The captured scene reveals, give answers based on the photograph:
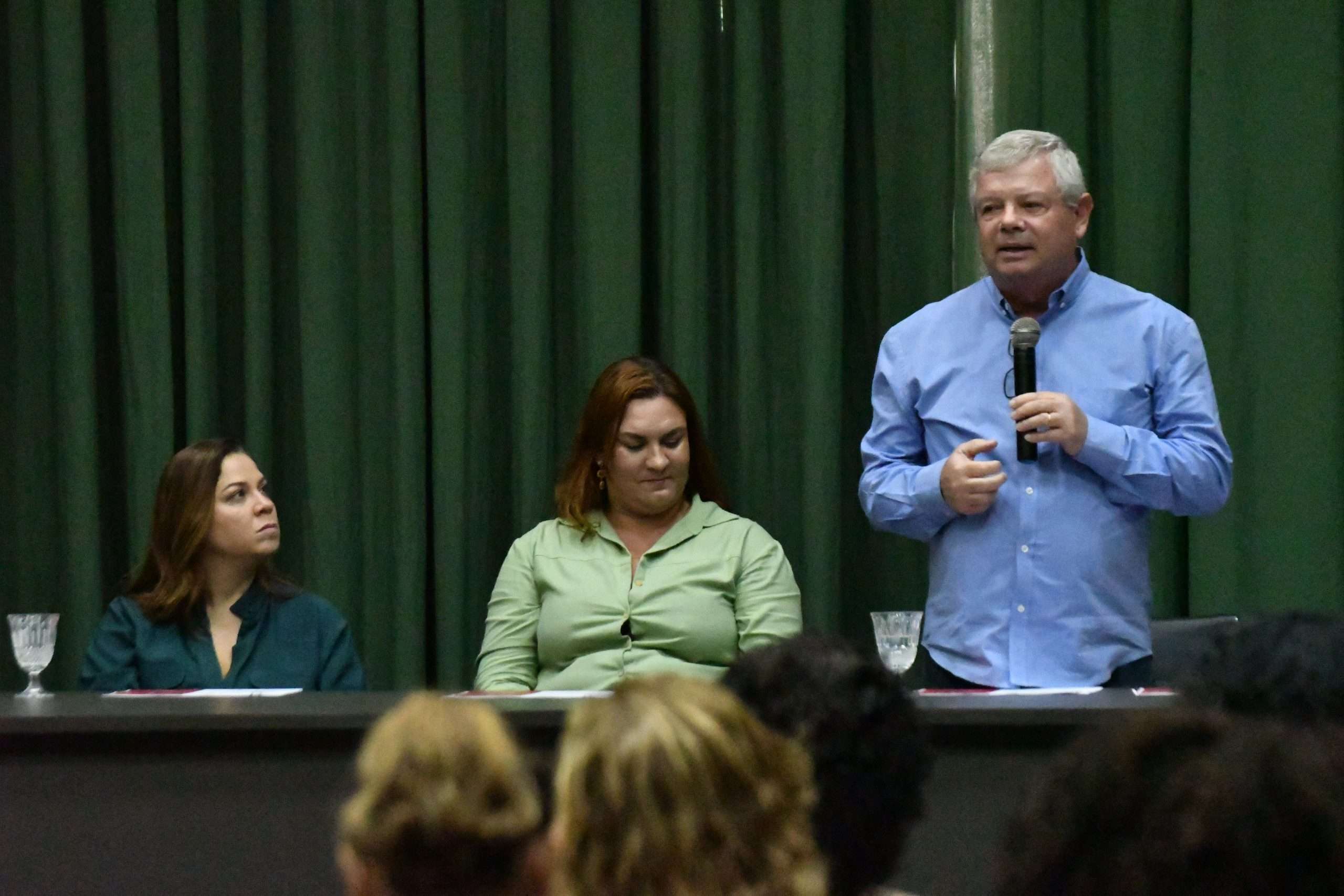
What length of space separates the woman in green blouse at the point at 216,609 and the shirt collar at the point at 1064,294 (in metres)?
1.40

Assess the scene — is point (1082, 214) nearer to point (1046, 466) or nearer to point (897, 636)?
point (1046, 466)

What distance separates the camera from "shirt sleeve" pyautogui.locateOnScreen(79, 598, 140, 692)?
9.96ft

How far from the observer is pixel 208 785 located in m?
2.30

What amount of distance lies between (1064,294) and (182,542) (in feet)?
5.67

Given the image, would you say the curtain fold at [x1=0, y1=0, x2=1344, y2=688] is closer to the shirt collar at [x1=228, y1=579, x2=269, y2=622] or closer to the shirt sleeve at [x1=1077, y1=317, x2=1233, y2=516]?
the shirt collar at [x1=228, y1=579, x2=269, y2=622]

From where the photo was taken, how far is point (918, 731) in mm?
1300

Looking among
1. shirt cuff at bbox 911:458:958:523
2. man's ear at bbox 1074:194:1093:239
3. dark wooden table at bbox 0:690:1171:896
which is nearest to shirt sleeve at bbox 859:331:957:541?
shirt cuff at bbox 911:458:958:523

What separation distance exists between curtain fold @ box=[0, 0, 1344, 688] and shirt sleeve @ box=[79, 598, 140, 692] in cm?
63

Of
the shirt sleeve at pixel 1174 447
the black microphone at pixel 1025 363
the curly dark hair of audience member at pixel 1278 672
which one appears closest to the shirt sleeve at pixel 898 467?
the black microphone at pixel 1025 363

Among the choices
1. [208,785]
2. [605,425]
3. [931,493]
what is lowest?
[208,785]

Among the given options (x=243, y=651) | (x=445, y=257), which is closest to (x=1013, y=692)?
(x=243, y=651)

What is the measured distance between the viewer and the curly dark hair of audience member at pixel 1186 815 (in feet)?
2.38

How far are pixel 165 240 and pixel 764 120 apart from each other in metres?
1.41

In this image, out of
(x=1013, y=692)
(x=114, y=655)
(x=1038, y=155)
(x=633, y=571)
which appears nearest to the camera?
(x=1013, y=692)
